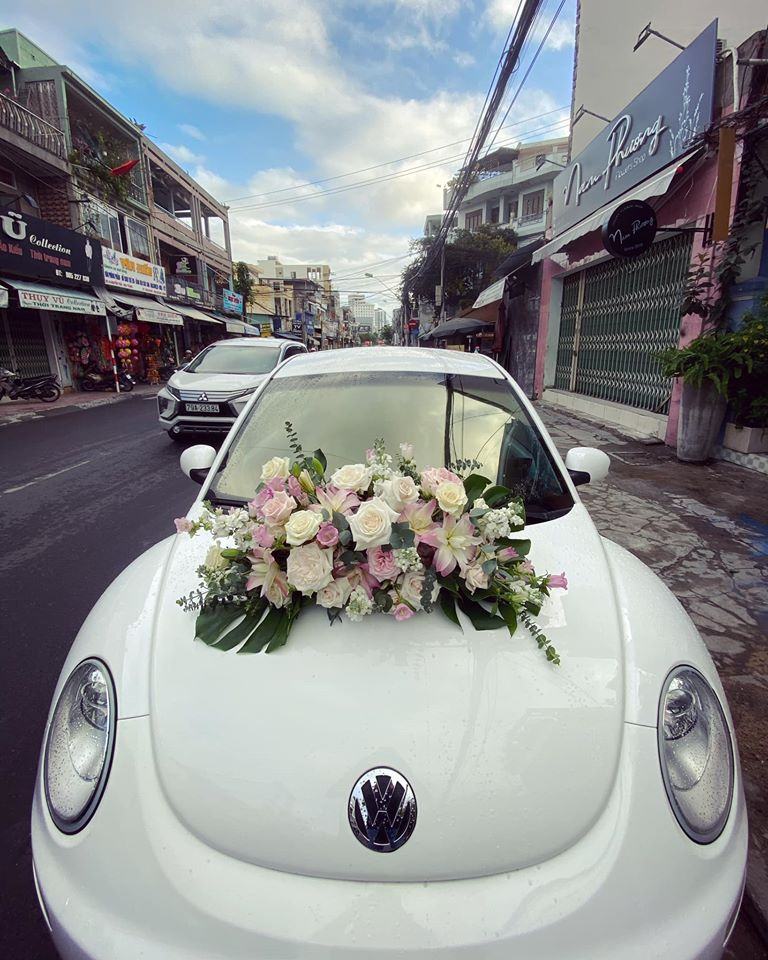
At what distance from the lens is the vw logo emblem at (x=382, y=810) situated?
0.95m

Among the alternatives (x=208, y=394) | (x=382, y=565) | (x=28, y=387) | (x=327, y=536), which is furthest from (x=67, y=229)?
(x=382, y=565)

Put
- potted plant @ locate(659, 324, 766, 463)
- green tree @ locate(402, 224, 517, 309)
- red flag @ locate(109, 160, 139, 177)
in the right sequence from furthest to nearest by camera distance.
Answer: green tree @ locate(402, 224, 517, 309)
red flag @ locate(109, 160, 139, 177)
potted plant @ locate(659, 324, 766, 463)

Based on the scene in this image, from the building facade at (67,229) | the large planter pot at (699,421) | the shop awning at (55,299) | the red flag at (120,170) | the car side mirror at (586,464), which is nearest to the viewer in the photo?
the car side mirror at (586,464)

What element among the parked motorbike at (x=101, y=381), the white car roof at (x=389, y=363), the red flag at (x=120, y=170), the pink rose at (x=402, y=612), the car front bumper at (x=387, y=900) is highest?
the red flag at (x=120, y=170)

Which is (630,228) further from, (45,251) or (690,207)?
(45,251)

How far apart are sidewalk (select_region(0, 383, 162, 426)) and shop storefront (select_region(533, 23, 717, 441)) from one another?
11.6 m

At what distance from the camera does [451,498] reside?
3.99 ft

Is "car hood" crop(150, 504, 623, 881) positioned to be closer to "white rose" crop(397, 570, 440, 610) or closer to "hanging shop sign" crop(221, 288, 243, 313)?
"white rose" crop(397, 570, 440, 610)

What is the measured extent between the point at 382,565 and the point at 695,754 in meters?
0.81

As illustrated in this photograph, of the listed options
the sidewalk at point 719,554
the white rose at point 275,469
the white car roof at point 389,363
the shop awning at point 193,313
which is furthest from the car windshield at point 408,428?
the shop awning at point 193,313

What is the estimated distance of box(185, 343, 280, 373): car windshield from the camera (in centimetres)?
781

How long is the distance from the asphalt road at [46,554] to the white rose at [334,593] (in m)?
1.19

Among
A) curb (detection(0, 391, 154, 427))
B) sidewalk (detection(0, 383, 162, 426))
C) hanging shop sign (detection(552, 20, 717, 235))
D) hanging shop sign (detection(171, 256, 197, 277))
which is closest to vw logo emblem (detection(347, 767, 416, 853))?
hanging shop sign (detection(552, 20, 717, 235))

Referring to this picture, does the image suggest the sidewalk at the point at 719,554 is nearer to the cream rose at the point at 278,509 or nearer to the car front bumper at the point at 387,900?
the car front bumper at the point at 387,900
